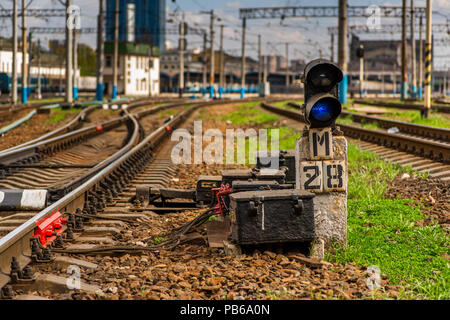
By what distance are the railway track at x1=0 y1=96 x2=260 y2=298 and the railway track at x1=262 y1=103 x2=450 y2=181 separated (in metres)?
4.36

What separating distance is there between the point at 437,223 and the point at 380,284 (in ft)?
7.17

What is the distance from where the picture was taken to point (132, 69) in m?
97.4

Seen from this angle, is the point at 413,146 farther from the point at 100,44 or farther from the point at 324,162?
the point at 100,44

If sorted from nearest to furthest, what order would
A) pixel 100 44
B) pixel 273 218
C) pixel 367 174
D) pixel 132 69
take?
1. pixel 273 218
2. pixel 367 174
3. pixel 100 44
4. pixel 132 69

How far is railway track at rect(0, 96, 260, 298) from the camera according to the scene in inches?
205

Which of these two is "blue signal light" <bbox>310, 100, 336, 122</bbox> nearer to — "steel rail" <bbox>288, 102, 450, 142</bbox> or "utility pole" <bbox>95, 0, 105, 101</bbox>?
"steel rail" <bbox>288, 102, 450, 142</bbox>

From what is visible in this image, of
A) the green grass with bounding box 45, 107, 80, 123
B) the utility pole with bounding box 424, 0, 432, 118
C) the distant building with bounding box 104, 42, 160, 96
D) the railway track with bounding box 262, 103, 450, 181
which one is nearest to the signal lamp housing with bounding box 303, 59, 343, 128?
the railway track with bounding box 262, 103, 450, 181

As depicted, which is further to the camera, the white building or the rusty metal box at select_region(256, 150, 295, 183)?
the white building

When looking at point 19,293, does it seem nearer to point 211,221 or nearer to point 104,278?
point 104,278

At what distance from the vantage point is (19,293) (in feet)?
14.8

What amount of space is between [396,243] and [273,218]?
56.0 inches

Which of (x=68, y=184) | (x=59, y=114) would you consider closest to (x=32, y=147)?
(x=68, y=184)

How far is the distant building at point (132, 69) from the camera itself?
3605 inches
